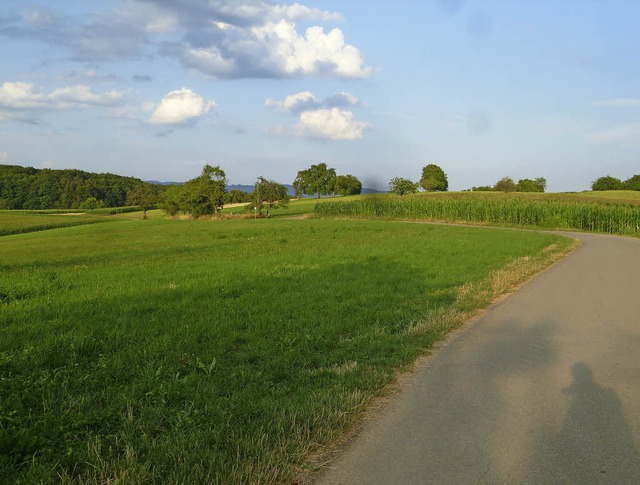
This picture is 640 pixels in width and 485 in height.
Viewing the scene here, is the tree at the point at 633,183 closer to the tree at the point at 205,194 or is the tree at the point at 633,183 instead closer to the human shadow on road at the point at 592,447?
the tree at the point at 205,194

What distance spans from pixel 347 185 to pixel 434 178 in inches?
990

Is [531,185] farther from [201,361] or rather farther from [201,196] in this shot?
[201,361]

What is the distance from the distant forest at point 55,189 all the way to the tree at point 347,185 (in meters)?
55.3

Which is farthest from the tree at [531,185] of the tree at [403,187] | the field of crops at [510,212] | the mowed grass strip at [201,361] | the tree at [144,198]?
the mowed grass strip at [201,361]

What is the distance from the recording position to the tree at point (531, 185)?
111 meters

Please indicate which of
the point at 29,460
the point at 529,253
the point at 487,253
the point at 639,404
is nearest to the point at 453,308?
the point at 639,404

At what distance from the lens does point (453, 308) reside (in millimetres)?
9141

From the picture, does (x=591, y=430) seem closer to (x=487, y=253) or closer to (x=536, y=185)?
(x=487, y=253)

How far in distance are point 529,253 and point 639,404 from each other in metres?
15.3

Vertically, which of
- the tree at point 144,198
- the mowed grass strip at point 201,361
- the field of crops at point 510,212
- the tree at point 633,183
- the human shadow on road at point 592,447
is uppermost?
the tree at point 633,183

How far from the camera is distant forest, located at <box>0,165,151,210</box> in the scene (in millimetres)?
111312

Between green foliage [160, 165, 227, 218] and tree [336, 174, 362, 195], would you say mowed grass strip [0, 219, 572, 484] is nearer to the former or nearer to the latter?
green foliage [160, 165, 227, 218]

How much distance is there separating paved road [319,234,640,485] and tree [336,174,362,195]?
126249 mm

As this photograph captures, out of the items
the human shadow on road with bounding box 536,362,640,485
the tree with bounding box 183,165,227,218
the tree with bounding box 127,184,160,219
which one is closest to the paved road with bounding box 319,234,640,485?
the human shadow on road with bounding box 536,362,640,485
